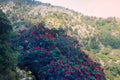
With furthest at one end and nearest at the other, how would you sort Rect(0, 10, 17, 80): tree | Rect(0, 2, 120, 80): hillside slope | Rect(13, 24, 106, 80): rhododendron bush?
Rect(0, 2, 120, 80): hillside slope < Rect(13, 24, 106, 80): rhododendron bush < Rect(0, 10, 17, 80): tree

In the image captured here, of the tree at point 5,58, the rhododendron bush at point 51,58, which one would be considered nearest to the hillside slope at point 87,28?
the rhododendron bush at point 51,58

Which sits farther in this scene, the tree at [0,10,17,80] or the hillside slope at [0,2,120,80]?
the hillside slope at [0,2,120,80]

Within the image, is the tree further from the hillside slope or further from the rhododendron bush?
the hillside slope

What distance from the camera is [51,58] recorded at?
24875 mm

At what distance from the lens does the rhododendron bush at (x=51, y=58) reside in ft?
78.1

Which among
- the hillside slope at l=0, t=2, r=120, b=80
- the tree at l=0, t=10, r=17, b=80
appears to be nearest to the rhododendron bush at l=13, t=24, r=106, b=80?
the tree at l=0, t=10, r=17, b=80

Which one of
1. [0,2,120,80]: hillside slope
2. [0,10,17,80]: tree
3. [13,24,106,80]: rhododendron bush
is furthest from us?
[0,2,120,80]: hillside slope

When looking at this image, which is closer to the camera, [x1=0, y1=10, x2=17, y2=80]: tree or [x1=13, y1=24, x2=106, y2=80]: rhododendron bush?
[x1=0, y1=10, x2=17, y2=80]: tree

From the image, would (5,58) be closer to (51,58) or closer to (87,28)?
(51,58)

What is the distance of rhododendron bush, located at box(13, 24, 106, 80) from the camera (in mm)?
23797

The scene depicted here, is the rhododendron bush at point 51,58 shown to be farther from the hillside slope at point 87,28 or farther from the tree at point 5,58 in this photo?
the hillside slope at point 87,28

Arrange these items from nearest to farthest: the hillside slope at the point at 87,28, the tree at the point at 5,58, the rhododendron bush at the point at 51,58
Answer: the tree at the point at 5,58
the rhododendron bush at the point at 51,58
the hillside slope at the point at 87,28

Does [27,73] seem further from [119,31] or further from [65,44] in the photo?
[119,31]

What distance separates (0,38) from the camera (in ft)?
69.1
